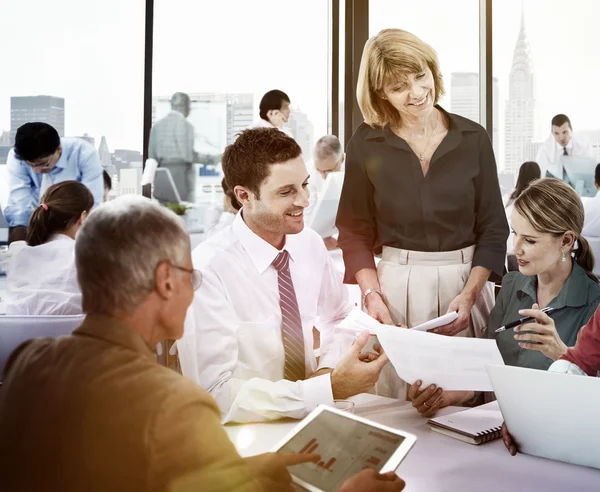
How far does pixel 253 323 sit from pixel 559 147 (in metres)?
4.40

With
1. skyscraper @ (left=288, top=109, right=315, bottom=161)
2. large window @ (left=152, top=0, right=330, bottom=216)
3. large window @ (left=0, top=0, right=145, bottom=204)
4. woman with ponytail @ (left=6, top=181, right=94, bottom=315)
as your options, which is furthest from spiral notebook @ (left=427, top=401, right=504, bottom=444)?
skyscraper @ (left=288, top=109, right=315, bottom=161)

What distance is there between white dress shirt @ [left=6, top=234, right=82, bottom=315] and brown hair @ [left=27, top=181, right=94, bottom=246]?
0.04 m

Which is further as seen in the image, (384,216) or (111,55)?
(111,55)

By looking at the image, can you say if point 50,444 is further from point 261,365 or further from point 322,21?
point 322,21

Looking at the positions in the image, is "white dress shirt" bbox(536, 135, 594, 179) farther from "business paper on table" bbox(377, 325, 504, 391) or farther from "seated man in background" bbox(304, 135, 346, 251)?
"business paper on table" bbox(377, 325, 504, 391)

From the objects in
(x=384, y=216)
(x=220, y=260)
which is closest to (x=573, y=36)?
(x=384, y=216)

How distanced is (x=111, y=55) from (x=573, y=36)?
3.68 m

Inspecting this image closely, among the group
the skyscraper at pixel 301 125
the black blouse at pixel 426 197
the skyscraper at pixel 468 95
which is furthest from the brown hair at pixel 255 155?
the skyscraper at pixel 468 95

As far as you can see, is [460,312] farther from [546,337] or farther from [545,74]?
[545,74]

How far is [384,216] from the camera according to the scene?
1.93 metres

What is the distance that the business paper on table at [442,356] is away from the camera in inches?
49.2

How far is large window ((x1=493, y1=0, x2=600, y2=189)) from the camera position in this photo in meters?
5.08

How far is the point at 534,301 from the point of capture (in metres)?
1.93

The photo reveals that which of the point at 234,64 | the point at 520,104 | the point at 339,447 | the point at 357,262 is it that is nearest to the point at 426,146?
the point at 357,262
